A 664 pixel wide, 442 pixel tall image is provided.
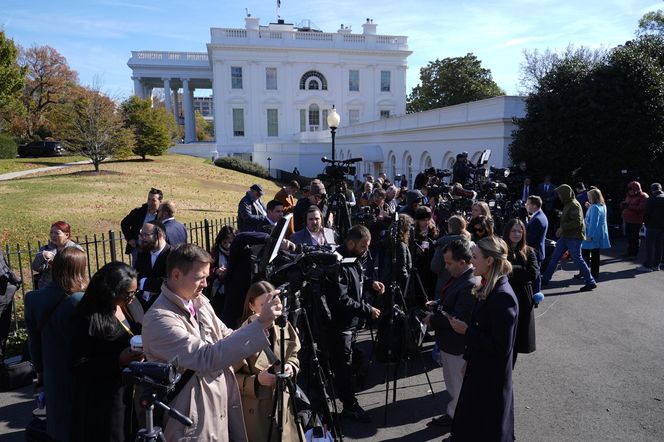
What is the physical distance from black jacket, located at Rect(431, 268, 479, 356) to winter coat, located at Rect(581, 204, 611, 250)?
624cm

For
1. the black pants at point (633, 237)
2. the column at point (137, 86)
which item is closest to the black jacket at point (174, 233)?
the black pants at point (633, 237)

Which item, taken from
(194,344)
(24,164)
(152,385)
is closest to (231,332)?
(194,344)

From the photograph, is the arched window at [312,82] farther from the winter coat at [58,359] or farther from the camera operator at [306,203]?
the winter coat at [58,359]

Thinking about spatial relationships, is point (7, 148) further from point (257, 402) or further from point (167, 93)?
point (257, 402)

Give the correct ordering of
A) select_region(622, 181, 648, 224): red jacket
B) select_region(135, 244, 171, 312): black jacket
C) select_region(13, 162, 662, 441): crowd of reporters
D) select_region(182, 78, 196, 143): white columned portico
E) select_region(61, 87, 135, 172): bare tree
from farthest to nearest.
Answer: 1. select_region(182, 78, 196, 143): white columned portico
2. select_region(61, 87, 135, 172): bare tree
3. select_region(622, 181, 648, 224): red jacket
4. select_region(135, 244, 171, 312): black jacket
5. select_region(13, 162, 662, 441): crowd of reporters

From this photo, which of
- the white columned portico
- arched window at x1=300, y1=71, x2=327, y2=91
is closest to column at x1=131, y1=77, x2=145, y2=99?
the white columned portico

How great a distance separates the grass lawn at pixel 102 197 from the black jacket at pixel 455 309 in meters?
9.86

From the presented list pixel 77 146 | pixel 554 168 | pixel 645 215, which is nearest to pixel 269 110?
pixel 77 146

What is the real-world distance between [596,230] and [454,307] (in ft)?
21.6

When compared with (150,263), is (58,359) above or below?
below

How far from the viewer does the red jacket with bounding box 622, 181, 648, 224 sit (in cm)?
1079

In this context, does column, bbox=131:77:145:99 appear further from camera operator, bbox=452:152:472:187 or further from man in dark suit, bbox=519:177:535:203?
camera operator, bbox=452:152:472:187

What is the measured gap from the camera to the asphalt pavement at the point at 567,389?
173 inches

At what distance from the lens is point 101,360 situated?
299cm
